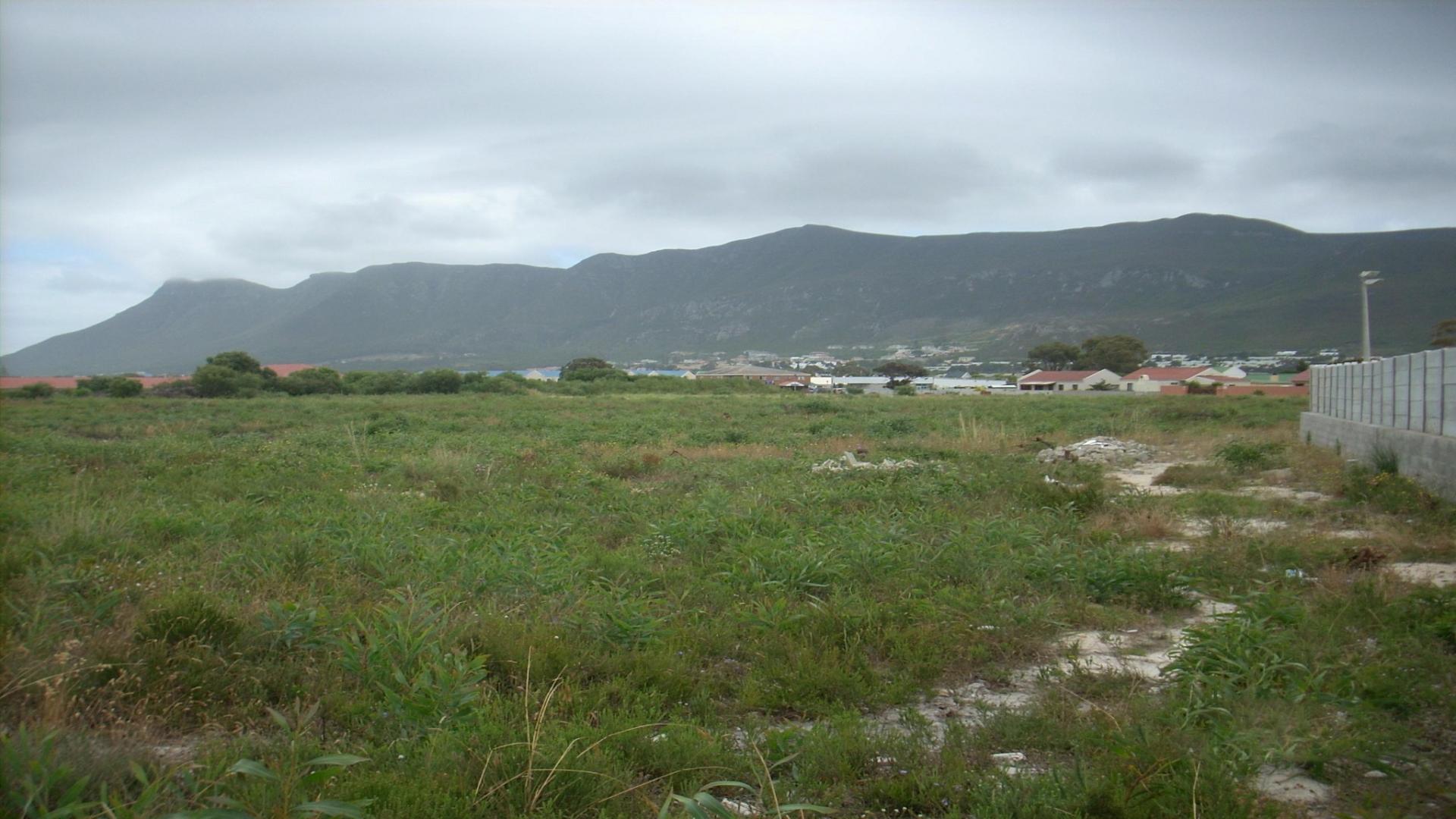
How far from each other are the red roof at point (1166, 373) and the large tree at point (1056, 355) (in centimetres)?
1144

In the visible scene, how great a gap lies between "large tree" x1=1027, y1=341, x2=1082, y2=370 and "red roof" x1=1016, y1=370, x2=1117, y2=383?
Result: 446 centimetres

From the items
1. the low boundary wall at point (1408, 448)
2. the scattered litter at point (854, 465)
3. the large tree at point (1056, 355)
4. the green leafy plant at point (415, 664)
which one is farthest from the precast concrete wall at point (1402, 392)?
the large tree at point (1056, 355)

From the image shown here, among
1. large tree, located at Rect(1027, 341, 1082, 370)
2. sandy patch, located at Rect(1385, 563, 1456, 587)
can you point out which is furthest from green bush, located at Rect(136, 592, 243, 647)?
large tree, located at Rect(1027, 341, 1082, 370)

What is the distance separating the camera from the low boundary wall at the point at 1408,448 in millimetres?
9414

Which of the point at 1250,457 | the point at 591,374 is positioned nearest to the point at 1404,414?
the point at 1250,457

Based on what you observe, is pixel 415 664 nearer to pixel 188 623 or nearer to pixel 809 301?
pixel 188 623

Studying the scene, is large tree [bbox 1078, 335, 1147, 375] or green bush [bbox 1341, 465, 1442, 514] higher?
large tree [bbox 1078, 335, 1147, 375]

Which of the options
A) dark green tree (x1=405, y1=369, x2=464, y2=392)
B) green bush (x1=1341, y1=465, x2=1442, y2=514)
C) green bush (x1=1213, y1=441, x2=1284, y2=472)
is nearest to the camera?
green bush (x1=1341, y1=465, x2=1442, y2=514)

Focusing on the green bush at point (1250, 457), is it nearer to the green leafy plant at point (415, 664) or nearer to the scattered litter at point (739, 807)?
the scattered litter at point (739, 807)

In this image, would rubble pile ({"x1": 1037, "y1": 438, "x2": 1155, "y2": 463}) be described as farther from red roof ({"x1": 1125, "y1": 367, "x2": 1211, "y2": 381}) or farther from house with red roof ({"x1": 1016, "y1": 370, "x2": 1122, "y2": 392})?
house with red roof ({"x1": 1016, "y1": 370, "x2": 1122, "y2": 392})

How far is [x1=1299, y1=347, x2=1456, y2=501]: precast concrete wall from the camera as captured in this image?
378 inches

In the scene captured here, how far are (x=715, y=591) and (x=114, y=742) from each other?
3847 mm

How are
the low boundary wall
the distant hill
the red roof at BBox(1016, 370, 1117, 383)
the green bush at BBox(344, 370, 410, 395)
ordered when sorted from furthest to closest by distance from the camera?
the distant hill → the red roof at BBox(1016, 370, 1117, 383) → the green bush at BBox(344, 370, 410, 395) → the low boundary wall

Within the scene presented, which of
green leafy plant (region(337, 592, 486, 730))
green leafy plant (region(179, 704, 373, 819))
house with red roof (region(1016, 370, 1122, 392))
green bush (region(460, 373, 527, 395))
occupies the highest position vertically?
green bush (region(460, 373, 527, 395))
